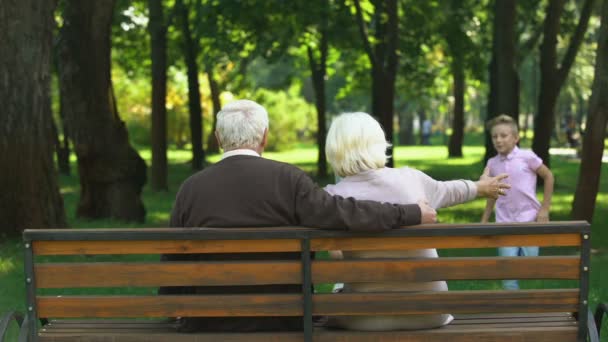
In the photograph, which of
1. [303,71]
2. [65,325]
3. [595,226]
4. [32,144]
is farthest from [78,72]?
[303,71]

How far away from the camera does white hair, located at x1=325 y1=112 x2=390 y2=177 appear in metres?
4.89

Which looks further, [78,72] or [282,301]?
[78,72]

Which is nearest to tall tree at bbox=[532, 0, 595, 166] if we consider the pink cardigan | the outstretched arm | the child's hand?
the child's hand

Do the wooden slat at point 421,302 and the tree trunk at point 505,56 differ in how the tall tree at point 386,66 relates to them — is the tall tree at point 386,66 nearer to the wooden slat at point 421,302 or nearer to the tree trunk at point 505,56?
the tree trunk at point 505,56

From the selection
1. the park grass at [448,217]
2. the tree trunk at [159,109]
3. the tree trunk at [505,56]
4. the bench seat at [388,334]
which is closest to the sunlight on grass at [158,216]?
the park grass at [448,217]

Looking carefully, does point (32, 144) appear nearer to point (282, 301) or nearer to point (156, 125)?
point (282, 301)

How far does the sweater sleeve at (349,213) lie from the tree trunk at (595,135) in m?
8.62

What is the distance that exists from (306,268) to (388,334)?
0.48 meters

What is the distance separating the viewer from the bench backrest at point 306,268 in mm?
4625

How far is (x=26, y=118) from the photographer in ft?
39.7

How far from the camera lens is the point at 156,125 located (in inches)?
1031

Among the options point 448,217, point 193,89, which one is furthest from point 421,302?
point 193,89

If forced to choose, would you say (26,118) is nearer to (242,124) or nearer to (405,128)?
(242,124)

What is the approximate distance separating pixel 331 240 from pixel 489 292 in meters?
0.72
